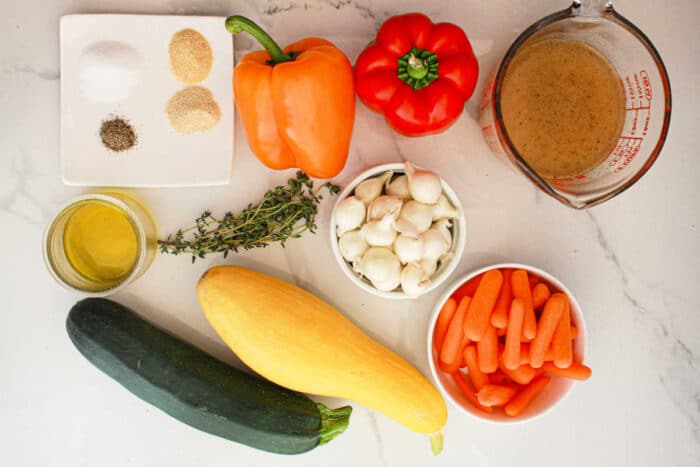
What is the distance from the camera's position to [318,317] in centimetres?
92

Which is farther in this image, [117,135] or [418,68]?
[117,135]

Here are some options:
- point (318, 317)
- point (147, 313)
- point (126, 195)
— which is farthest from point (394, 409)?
point (126, 195)

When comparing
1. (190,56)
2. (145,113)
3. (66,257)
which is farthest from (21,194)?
(190,56)

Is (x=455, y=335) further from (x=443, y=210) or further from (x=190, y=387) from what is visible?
(x=190, y=387)

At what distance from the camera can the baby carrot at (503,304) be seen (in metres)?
0.92

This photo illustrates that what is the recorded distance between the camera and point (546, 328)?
2.97 ft

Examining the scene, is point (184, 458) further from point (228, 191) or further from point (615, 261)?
point (615, 261)

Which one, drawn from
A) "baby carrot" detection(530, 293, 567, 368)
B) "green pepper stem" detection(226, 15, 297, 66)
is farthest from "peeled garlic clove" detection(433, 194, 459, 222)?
"green pepper stem" detection(226, 15, 297, 66)

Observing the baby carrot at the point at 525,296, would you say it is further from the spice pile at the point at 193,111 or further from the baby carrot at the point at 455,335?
the spice pile at the point at 193,111

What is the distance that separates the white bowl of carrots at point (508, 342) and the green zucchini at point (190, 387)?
0.25 meters

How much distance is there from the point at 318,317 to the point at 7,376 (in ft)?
1.93

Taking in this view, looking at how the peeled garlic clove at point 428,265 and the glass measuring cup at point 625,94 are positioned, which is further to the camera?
the peeled garlic clove at point 428,265

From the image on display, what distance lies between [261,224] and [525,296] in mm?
460

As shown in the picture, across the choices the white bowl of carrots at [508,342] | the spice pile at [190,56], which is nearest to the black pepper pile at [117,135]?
the spice pile at [190,56]
